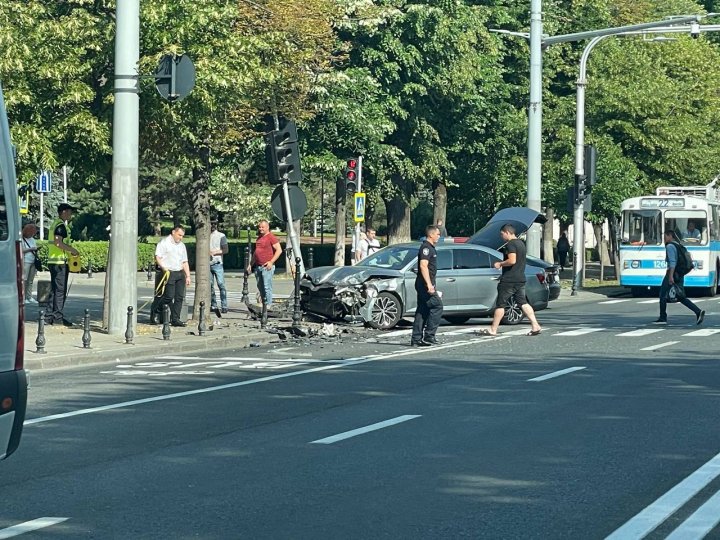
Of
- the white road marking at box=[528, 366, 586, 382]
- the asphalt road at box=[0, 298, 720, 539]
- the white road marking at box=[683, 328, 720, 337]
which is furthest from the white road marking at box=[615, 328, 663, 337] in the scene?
the white road marking at box=[528, 366, 586, 382]

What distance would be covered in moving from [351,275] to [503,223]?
22.1ft

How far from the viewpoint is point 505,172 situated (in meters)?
50.5

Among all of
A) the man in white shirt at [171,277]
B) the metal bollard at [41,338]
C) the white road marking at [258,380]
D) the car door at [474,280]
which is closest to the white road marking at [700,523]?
the white road marking at [258,380]

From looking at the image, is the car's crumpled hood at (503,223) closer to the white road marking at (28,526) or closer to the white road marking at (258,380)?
the white road marking at (258,380)

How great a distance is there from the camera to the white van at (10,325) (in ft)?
23.5

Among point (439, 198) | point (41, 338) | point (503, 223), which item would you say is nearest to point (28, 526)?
point (41, 338)

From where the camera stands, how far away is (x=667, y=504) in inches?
326

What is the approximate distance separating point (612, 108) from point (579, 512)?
44796mm

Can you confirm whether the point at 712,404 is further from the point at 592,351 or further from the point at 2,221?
the point at 2,221

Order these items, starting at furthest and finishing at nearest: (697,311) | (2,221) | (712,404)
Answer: (697,311) < (712,404) < (2,221)

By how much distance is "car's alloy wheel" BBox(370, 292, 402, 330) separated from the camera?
24.6m

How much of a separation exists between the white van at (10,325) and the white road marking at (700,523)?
351 centimetres

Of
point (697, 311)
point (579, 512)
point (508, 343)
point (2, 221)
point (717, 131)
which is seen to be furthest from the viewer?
point (717, 131)

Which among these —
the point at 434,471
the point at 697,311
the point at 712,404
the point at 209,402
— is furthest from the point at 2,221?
the point at 697,311
